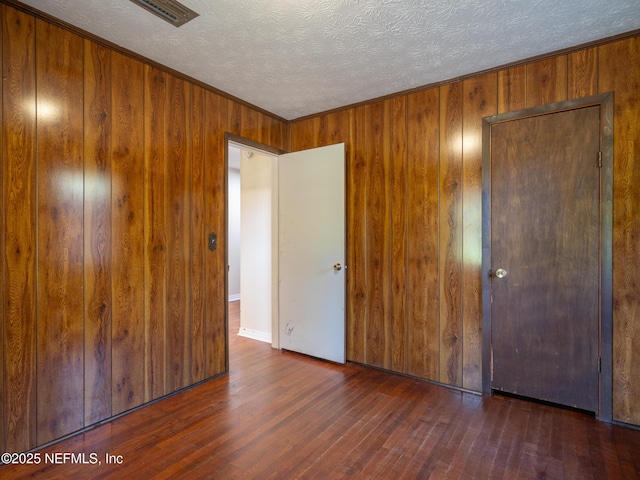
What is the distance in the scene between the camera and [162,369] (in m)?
2.55

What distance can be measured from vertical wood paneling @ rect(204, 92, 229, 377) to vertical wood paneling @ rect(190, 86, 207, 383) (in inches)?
1.7

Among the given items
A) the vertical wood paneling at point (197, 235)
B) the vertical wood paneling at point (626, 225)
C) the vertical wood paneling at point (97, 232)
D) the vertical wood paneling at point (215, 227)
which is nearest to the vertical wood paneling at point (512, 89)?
the vertical wood paneling at point (626, 225)

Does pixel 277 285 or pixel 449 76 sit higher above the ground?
pixel 449 76

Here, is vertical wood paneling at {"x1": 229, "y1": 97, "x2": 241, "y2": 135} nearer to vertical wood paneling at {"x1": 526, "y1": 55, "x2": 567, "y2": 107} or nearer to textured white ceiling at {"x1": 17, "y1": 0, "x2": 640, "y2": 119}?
textured white ceiling at {"x1": 17, "y1": 0, "x2": 640, "y2": 119}

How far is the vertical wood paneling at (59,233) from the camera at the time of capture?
76.4 inches

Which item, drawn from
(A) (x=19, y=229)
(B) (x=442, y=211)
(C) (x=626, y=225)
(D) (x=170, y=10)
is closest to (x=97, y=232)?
(A) (x=19, y=229)

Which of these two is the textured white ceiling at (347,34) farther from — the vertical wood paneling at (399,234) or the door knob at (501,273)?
the door knob at (501,273)

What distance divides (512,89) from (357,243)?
184 cm

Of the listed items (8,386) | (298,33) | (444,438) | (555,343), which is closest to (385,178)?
(298,33)

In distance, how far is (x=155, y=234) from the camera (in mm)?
2502

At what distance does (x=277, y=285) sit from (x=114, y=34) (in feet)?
8.58

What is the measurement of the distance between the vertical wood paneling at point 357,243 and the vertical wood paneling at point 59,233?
7.40ft

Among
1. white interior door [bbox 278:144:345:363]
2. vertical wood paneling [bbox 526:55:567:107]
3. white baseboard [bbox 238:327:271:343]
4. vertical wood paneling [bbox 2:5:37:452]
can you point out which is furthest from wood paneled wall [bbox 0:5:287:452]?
vertical wood paneling [bbox 526:55:567:107]

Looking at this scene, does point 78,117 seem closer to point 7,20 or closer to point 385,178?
point 7,20
